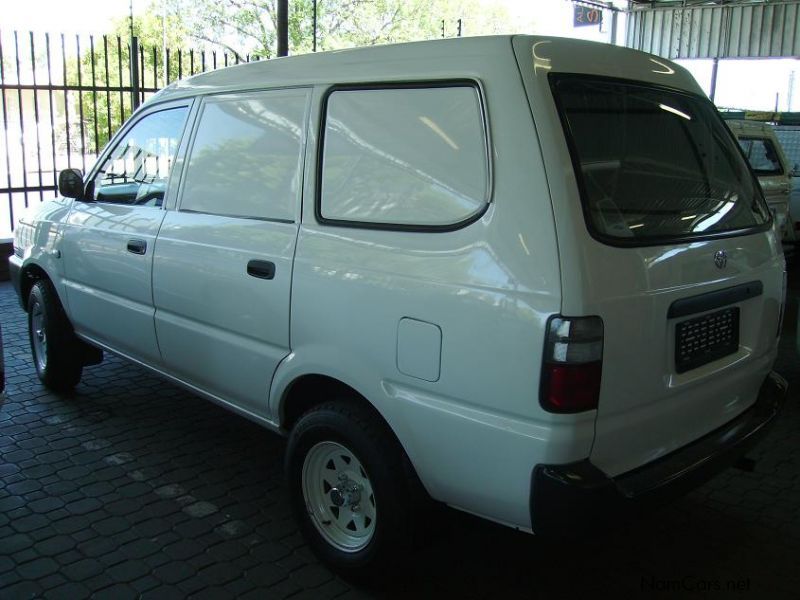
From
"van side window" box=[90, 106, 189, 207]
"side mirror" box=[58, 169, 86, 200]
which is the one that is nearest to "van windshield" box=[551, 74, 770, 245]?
"van side window" box=[90, 106, 189, 207]

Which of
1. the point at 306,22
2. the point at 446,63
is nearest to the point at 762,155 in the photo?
the point at 446,63

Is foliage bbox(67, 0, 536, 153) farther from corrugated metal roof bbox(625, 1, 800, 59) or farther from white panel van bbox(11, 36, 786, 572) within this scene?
white panel van bbox(11, 36, 786, 572)

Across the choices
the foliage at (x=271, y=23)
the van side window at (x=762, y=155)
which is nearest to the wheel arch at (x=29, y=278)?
the van side window at (x=762, y=155)

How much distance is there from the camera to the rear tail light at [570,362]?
7.32 feet

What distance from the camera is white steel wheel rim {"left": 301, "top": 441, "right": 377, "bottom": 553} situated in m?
2.92

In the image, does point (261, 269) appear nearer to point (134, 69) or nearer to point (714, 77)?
point (134, 69)

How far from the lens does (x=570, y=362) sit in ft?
7.38

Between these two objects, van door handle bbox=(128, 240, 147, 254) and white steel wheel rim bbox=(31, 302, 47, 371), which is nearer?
van door handle bbox=(128, 240, 147, 254)

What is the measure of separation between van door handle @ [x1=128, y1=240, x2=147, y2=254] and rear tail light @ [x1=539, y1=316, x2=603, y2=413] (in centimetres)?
246

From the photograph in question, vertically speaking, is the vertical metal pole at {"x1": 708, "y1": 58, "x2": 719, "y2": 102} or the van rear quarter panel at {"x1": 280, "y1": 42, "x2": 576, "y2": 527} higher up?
the vertical metal pole at {"x1": 708, "y1": 58, "x2": 719, "y2": 102}

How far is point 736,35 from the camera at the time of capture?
1944cm

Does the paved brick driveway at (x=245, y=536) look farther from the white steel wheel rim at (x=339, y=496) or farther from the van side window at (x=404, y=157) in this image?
the van side window at (x=404, y=157)

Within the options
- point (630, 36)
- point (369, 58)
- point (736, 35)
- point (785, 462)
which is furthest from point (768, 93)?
point (369, 58)

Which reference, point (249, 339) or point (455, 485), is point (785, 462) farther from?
point (249, 339)
